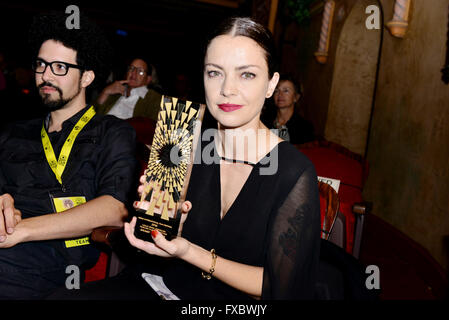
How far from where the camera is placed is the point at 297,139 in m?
3.80

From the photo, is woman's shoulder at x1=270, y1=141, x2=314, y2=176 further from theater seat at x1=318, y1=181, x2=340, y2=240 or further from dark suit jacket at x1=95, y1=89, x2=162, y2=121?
dark suit jacket at x1=95, y1=89, x2=162, y2=121

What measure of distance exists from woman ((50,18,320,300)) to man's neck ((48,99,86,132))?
89 cm

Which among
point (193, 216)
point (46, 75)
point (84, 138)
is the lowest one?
point (193, 216)

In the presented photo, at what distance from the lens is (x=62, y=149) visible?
1783 mm

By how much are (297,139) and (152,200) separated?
2893 mm

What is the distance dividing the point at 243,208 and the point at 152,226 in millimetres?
376

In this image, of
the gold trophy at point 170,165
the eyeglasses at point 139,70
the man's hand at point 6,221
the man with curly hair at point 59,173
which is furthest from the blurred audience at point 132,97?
the gold trophy at point 170,165

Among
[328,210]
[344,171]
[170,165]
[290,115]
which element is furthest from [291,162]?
[290,115]

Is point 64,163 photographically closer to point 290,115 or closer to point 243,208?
point 243,208

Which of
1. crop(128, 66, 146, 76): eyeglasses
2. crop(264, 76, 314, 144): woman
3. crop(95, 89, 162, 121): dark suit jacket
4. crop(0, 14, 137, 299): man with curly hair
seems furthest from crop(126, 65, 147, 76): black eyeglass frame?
crop(0, 14, 137, 299): man with curly hair

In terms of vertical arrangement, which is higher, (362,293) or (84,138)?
(84,138)
